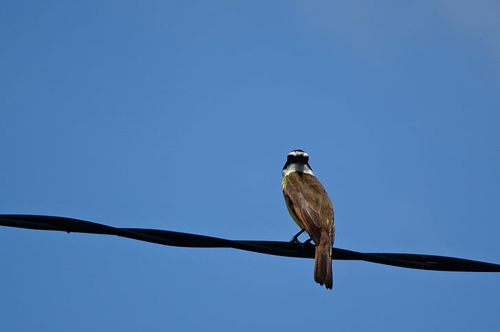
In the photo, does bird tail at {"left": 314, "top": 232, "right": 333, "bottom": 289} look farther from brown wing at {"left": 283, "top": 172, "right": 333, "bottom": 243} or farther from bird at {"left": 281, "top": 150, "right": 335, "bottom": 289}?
brown wing at {"left": 283, "top": 172, "right": 333, "bottom": 243}

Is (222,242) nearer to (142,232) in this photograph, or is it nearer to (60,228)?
(142,232)

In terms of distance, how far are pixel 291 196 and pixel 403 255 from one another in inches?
159

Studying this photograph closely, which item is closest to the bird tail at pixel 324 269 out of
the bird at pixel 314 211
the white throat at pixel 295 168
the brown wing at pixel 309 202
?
the bird at pixel 314 211

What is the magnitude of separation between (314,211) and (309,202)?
355 mm

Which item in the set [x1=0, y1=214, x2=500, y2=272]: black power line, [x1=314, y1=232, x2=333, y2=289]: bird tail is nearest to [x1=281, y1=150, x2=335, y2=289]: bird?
[x1=314, y1=232, x2=333, y2=289]: bird tail

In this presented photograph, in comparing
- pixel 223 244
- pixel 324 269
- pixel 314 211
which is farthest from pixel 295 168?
pixel 223 244

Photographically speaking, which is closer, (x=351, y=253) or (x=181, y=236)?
(x=181, y=236)

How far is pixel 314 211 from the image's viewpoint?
998cm

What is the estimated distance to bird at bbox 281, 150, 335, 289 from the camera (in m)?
8.44

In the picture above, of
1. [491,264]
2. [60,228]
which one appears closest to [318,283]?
[491,264]

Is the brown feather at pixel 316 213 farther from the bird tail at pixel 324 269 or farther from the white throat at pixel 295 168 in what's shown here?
the white throat at pixel 295 168

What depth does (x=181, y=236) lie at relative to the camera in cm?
639

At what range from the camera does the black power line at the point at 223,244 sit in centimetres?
595

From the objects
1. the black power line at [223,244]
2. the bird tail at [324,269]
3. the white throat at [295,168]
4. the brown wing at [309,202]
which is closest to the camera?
the black power line at [223,244]
